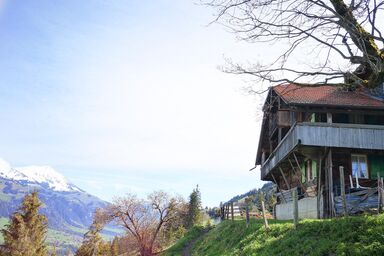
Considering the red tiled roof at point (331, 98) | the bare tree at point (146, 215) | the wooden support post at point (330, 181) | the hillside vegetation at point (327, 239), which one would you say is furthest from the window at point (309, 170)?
the bare tree at point (146, 215)

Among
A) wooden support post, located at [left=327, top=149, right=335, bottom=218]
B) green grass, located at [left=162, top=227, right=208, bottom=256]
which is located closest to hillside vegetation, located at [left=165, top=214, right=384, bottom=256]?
wooden support post, located at [left=327, top=149, right=335, bottom=218]

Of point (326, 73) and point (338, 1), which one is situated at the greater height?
point (338, 1)

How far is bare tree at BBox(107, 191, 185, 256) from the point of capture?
184ft

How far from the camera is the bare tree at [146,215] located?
5614 cm

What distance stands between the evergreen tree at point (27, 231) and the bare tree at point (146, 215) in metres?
11.3

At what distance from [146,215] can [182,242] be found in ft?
55.4

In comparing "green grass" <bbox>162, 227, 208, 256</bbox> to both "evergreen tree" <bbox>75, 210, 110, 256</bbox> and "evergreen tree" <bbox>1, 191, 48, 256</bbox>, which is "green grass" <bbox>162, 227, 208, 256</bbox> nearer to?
"evergreen tree" <bbox>75, 210, 110, 256</bbox>

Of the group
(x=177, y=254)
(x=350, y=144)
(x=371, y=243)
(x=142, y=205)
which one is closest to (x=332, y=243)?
(x=371, y=243)

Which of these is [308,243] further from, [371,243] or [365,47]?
[365,47]

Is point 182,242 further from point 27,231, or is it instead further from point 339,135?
point 339,135

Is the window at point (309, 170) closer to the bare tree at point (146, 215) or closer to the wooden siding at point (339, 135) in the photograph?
the wooden siding at point (339, 135)

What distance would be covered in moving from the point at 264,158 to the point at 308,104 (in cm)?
1735

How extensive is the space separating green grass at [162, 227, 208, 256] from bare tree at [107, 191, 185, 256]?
6455 millimetres

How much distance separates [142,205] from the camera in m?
61.5
